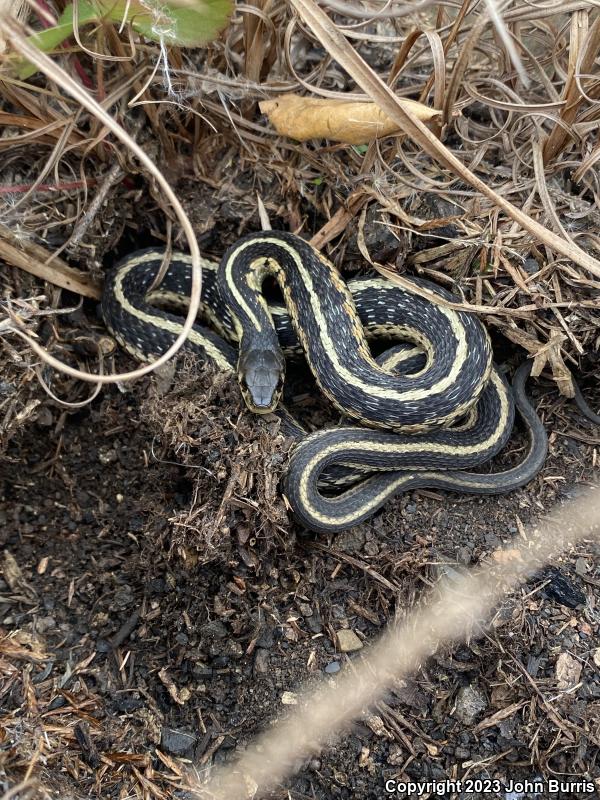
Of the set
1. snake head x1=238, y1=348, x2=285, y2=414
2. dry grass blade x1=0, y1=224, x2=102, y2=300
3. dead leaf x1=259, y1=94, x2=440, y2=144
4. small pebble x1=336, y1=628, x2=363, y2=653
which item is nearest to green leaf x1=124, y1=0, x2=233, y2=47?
dead leaf x1=259, y1=94, x2=440, y2=144

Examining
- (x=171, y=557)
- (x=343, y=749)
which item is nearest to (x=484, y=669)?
(x=343, y=749)

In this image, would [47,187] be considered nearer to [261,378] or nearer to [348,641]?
[261,378]

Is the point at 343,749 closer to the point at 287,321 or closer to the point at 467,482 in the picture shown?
the point at 467,482

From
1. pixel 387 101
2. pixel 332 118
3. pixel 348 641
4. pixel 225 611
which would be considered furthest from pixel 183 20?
pixel 348 641

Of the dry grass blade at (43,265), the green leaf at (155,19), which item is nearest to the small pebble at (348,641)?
the dry grass blade at (43,265)

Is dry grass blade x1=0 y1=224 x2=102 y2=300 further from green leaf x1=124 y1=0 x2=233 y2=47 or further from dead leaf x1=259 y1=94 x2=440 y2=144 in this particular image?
dead leaf x1=259 y1=94 x2=440 y2=144

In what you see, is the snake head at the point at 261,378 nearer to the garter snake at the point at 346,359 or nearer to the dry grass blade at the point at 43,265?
the garter snake at the point at 346,359

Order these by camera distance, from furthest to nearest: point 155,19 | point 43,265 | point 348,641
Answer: point 43,265 < point 348,641 < point 155,19

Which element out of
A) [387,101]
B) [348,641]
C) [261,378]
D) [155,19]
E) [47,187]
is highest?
[155,19]
